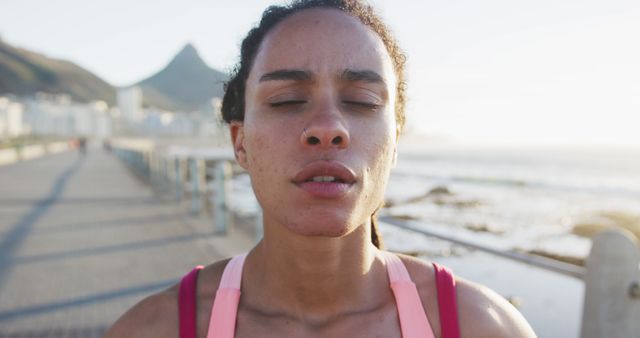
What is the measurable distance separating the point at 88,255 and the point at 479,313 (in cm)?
629

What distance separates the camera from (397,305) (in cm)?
150

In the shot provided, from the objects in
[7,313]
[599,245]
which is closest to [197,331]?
[599,245]

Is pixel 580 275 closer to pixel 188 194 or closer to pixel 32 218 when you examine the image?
pixel 32 218

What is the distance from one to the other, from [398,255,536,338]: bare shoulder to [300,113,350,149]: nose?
0.51 meters

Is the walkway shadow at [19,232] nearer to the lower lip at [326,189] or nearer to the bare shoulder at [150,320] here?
the bare shoulder at [150,320]

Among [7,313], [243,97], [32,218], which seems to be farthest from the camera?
[32,218]

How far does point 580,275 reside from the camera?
2420 millimetres

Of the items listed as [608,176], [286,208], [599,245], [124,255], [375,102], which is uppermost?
[375,102]

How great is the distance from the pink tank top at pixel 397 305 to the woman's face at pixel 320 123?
21 centimetres

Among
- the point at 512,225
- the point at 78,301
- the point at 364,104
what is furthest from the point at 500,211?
the point at 364,104

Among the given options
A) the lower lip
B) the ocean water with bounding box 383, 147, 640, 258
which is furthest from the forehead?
the ocean water with bounding box 383, 147, 640, 258

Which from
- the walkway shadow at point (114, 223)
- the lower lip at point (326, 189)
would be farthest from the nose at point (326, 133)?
the walkway shadow at point (114, 223)

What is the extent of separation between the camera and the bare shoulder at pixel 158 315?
1448mm

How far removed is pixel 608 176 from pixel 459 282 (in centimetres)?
4840
